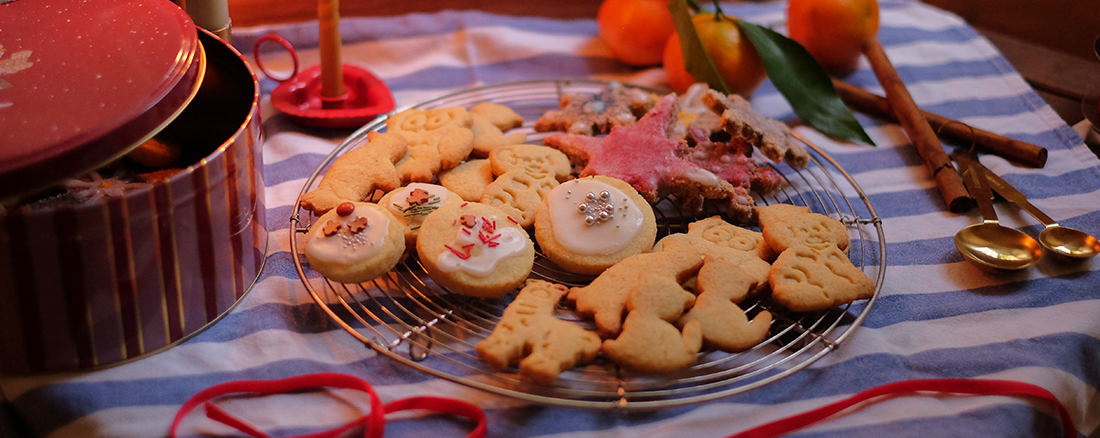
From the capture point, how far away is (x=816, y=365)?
1.14 meters

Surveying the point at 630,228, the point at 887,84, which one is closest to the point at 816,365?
the point at 630,228

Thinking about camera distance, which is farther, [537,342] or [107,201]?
[537,342]

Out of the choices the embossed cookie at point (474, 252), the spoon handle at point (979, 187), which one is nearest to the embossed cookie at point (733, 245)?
the embossed cookie at point (474, 252)

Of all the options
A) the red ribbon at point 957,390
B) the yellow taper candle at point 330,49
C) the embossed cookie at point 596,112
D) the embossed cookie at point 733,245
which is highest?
the yellow taper candle at point 330,49

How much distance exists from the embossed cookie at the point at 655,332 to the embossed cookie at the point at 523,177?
291mm

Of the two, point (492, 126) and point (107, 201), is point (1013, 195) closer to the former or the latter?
point (492, 126)

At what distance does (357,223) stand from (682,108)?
829 mm

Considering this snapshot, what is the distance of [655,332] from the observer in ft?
3.48

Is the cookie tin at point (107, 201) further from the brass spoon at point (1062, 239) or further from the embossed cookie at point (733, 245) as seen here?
the brass spoon at point (1062, 239)

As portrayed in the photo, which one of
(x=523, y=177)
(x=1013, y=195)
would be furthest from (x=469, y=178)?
(x=1013, y=195)

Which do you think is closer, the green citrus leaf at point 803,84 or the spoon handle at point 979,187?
the spoon handle at point 979,187

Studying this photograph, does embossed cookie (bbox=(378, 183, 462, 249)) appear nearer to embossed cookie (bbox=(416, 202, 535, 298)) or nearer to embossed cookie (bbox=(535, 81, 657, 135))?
embossed cookie (bbox=(416, 202, 535, 298))

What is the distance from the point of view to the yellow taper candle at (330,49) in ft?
5.15

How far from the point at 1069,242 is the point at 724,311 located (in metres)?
0.79
